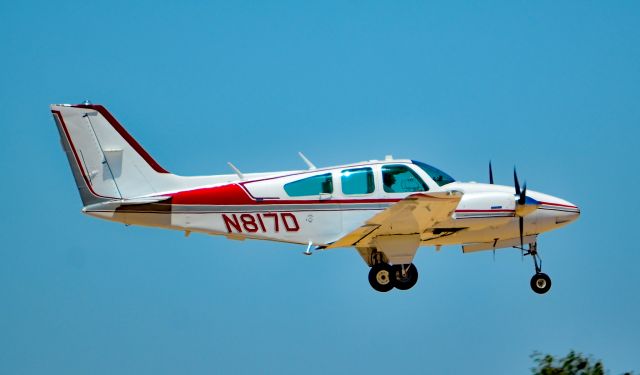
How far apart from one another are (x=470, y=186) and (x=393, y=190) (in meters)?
1.99

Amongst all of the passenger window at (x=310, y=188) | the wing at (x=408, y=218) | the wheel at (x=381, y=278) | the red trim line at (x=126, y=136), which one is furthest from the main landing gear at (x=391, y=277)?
the red trim line at (x=126, y=136)

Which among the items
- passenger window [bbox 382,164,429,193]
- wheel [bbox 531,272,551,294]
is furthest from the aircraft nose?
passenger window [bbox 382,164,429,193]

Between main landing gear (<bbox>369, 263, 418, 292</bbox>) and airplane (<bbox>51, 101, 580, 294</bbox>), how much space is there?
0.02m

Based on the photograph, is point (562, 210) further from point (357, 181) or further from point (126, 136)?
point (126, 136)

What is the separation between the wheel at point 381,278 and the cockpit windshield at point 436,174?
2354mm

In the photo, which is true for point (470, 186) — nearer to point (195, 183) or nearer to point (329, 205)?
point (329, 205)

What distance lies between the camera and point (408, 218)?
114 feet

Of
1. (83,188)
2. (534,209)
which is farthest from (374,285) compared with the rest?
(83,188)

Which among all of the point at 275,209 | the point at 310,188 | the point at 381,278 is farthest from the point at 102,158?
the point at 381,278

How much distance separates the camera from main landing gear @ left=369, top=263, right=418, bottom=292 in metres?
35.7

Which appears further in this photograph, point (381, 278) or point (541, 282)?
point (541, 282)

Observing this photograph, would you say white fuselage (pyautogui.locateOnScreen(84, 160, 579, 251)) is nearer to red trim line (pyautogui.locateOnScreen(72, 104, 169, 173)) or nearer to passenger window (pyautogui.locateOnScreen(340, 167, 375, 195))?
passenger window (pyautogui.locateOnScreen(340, 167, 375, 195))

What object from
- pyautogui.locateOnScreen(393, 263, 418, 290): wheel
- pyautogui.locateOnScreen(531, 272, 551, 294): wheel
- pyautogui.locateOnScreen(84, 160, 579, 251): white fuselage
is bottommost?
pyautogui.locateOnScreen(531, 272, 551, 294): wheel

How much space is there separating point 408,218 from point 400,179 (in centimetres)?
110
